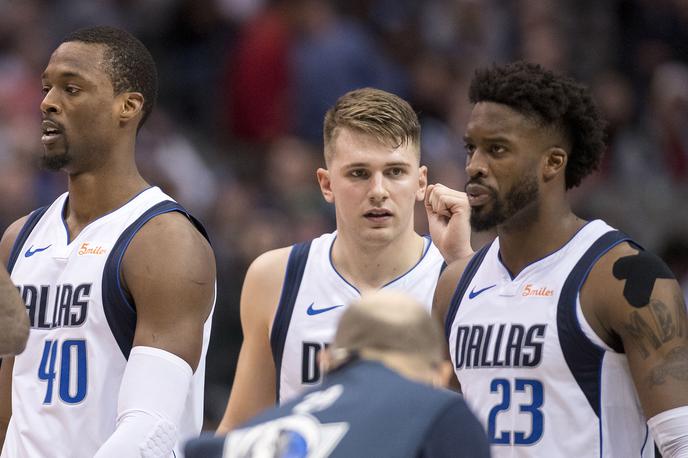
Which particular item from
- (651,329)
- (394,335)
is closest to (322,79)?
(651,329)

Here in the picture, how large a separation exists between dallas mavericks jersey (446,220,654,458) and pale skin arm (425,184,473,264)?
0.64 meters

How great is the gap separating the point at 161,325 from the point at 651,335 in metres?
1.94

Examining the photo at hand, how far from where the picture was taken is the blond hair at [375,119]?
22.8ft

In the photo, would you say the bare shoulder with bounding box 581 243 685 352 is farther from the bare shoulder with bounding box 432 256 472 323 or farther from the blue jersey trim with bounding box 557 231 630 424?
the bare shoulder with bounding box 432 256 472 323

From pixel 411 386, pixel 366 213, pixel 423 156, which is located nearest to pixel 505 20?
pixel 423 156

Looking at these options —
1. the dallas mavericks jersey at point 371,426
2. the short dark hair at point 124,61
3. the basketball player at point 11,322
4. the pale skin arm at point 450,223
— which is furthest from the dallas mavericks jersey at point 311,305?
the dallas mavericks jersey at point 371,426

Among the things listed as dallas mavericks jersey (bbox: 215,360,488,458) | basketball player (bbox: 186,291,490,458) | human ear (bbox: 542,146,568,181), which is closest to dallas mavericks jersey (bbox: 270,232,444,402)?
human ear (bbox: 542,146,568,181)

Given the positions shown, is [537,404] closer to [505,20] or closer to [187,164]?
[187,164]

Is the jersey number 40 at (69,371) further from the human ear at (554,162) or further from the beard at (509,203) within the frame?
the human ear at (554,162)

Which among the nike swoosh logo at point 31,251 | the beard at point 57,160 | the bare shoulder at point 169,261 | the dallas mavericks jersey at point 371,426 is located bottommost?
the dallas mavericks jersey at point 371,426

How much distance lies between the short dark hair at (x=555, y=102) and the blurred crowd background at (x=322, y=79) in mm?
5366

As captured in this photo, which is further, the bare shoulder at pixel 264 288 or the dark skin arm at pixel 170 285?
the bare shoulder at pixel 264 288

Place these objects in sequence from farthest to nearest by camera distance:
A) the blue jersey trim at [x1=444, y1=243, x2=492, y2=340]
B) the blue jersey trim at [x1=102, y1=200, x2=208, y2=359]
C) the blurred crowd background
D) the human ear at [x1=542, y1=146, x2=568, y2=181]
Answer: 1. the blurred crowd background
2. the blue jersey trim at [x1=444, y1=243, x2=492, y2=340]
3. the human ear at [x1=542, y1=146, x2=568, y2=181]
4. the blue jersey trim at [x1=102, y1=200, x2=208, y2=359]

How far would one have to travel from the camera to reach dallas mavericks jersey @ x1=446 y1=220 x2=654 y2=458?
574cm
